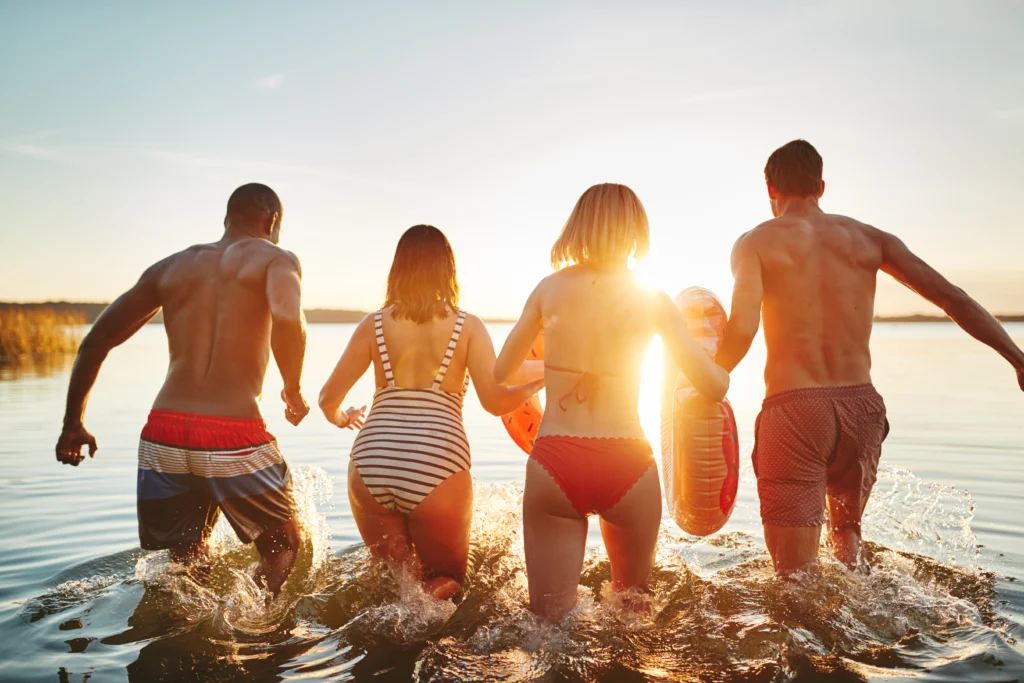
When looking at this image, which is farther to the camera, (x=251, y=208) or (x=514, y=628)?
(x=251, y=208)

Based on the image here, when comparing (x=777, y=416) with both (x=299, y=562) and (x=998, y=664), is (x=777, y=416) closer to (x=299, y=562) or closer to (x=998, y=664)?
(x=998, y=664)

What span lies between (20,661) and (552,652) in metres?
2.65

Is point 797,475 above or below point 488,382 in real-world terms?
below

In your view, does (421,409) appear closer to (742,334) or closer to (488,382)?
(488,382)

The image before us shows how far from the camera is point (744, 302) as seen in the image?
14.2ft

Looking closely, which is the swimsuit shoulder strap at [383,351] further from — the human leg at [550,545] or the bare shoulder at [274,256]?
the human leg at [550,545]

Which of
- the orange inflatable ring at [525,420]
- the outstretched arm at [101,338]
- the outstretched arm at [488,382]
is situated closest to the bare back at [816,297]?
the outstretched arm at [488,382]

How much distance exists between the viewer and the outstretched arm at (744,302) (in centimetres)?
434

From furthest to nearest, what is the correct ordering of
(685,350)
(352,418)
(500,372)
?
(352,418) < (500,372) < (685,350)

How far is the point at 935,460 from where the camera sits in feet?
33.7

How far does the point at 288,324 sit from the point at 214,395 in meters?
0.59

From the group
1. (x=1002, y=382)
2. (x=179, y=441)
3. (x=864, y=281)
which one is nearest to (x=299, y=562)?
(x=179, y=441)

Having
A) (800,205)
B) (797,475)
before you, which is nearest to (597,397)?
(797,475)

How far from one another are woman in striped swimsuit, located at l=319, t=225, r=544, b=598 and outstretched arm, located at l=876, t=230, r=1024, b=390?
6.94ft
